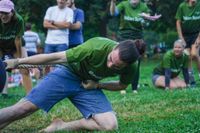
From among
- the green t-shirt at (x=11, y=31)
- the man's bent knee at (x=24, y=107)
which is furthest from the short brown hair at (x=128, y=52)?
the green t-shirt at (x=11, y=31)

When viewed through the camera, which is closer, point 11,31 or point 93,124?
point 93,124

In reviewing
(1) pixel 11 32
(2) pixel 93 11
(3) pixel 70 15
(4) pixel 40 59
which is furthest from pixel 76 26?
(2) pixel 93 11

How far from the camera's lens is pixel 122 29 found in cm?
1114

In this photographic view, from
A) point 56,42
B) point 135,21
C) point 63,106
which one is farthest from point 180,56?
point 63,106

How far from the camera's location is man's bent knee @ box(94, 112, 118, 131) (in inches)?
249

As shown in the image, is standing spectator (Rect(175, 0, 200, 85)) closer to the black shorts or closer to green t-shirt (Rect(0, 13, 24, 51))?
the black shorts

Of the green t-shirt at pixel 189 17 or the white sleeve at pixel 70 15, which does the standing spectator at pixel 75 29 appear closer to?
the white sleeve at pixel 70 15

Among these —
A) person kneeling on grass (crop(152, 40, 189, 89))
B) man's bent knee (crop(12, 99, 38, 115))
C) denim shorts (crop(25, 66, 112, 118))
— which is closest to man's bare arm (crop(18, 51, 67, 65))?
denim shorts (crop(25, 66, 112, 118))

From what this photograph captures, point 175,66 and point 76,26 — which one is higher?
point 76,26

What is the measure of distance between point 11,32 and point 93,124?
3017 mm

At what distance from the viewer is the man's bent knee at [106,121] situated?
6328 millimetres

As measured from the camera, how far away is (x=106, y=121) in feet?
20.9

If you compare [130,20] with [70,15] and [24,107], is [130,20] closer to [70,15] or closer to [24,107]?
[70,15]

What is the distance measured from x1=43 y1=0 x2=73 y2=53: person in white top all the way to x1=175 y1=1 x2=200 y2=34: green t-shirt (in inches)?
113
